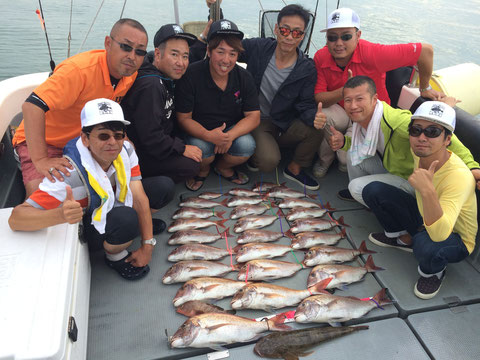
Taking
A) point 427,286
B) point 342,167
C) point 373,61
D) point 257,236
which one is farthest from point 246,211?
point 373,61

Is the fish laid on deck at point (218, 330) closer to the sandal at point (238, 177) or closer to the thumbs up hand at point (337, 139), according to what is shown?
the thumbs up hand at point (337, 139)

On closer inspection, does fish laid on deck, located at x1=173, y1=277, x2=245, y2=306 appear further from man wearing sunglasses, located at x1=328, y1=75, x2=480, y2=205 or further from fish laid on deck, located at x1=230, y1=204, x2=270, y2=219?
man wearing sunglasses, located at x1=328, y1=75, x2=480, y2=205

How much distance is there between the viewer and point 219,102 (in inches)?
125

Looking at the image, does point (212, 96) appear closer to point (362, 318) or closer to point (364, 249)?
point (364, 249)

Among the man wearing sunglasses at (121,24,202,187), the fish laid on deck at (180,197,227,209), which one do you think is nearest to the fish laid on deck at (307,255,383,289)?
the fish laid on deck at (180,197,227,209)

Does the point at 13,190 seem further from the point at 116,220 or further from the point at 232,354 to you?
the point at 232,354

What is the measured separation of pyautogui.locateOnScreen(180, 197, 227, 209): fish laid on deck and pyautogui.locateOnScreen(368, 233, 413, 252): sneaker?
4.46ft

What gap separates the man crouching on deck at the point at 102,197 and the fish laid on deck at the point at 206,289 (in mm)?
374

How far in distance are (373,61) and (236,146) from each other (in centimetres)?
152

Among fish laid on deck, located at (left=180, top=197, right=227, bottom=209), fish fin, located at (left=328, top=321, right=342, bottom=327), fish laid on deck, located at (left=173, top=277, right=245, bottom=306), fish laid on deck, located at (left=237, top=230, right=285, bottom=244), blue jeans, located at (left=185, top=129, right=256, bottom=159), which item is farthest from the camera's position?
blue jeans, located at (left=185, top=129, right=256, bottom=159)

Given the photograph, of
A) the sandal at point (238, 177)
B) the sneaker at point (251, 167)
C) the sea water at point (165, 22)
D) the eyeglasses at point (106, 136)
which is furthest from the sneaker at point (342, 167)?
the sea water at point (165, 22)

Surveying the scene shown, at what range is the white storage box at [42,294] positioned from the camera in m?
1.29

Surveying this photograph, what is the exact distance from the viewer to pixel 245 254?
258cm

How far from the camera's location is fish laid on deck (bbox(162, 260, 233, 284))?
2.33 metres
